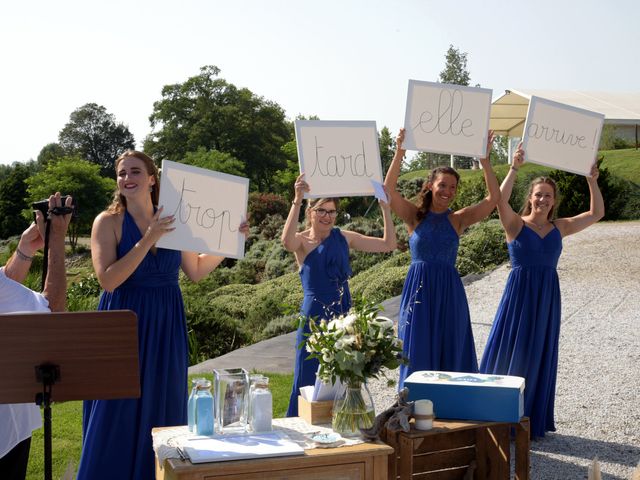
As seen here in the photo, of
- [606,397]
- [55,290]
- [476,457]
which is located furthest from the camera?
[606,397]

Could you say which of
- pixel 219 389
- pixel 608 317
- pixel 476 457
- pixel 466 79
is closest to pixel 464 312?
pixel 476 457

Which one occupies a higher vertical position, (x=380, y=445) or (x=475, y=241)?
(x=475, y=241)

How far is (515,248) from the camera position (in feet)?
21.6

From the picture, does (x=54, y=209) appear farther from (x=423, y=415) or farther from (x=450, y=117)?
(x=450, y=117)

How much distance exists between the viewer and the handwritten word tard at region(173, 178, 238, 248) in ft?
15.5

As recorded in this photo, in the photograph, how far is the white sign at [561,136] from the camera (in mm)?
6500

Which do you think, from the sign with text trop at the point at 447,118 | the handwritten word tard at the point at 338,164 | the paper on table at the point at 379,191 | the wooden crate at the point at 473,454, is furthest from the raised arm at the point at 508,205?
the wooden crate at the point at 473,454

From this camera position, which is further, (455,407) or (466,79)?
(466,79)

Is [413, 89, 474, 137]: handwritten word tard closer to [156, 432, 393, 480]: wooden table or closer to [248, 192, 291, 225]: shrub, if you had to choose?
[156, 432, 393, 480]: wooden table

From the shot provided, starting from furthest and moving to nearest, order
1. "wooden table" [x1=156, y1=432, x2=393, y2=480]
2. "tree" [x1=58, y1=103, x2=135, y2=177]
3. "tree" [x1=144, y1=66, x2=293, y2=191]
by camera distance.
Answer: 1. "tree" [x1=58, y1=103, x2=135, y2=177]
2. "tree" [x1=144, y1=66, x2=293, y2=191]
3. "wooden table" [x1=156, y1=432, x2=393, y2=480]

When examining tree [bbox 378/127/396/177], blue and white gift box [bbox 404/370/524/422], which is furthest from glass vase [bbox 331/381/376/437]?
tree [bbox 378/127/396/177]

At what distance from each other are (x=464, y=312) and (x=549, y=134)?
5.47 feet

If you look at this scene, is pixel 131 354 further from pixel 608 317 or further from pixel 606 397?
pixel 608 317

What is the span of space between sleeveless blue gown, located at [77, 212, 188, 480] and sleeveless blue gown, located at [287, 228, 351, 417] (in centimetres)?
132
